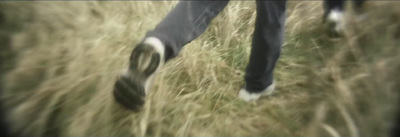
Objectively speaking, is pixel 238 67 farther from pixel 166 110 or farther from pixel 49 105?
pixel 49 105

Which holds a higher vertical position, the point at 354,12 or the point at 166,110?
the point at 166,110

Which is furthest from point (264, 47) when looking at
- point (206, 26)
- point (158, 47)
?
point (158, 47)

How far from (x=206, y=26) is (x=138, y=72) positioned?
251 mm

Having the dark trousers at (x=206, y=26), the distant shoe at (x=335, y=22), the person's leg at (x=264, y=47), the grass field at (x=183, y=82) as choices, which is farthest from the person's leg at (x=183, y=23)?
the distant shoe at (x=335, y=22)

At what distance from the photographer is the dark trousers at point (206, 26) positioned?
0.96 metres

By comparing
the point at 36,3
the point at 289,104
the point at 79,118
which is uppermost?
the point at 36,3

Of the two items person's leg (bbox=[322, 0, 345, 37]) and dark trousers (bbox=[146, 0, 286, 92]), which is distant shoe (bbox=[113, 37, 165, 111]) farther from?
person's leg (bbox=[322, 0, 345, 37])

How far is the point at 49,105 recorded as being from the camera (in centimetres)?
102

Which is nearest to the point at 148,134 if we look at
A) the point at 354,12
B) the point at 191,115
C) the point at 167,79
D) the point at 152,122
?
the point at 152,122

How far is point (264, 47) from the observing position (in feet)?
3.55

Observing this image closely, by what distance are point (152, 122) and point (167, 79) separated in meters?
0.22

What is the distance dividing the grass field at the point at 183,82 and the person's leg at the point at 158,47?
0.42 feet

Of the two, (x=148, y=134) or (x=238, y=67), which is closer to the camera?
(x=148, y=134)

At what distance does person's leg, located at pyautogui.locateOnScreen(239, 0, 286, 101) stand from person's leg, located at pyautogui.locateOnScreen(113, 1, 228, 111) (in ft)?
0.46
